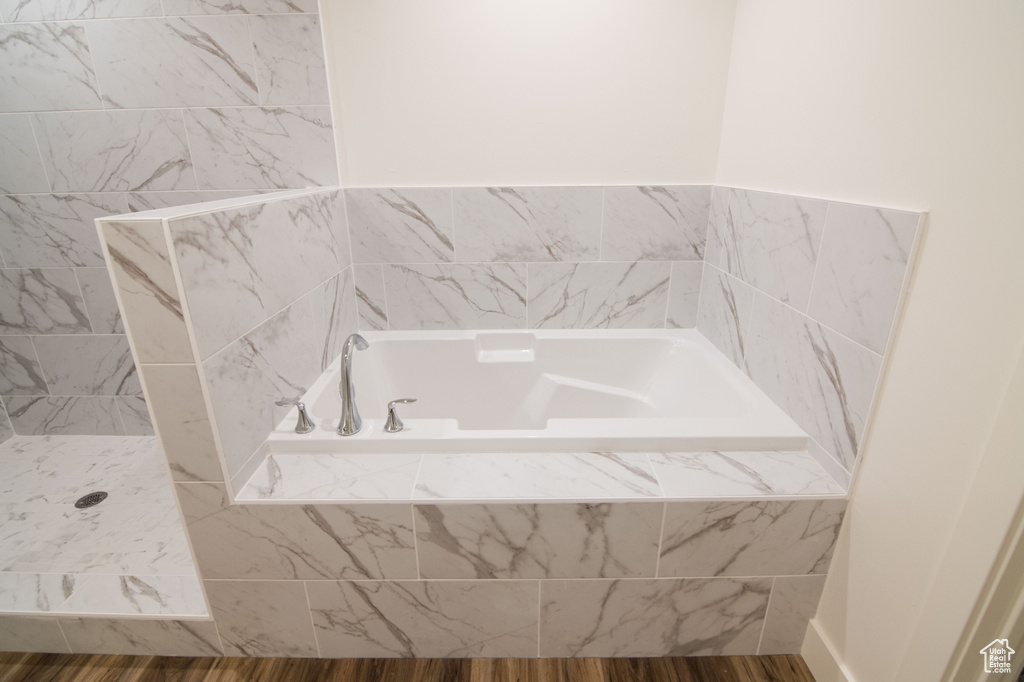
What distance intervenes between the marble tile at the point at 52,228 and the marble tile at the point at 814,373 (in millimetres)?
2377

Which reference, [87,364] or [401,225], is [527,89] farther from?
[87,364]

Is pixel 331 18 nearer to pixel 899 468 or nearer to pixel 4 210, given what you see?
pixel 4 210

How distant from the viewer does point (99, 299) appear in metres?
2.02

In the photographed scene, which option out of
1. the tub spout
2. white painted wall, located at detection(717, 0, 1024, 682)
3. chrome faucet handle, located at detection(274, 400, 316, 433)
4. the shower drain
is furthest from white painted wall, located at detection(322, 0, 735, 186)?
the shower drain

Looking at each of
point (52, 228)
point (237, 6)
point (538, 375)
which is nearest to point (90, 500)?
point (52, 228)

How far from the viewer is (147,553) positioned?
5.08 ft

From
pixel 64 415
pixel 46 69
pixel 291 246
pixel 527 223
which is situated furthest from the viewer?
pixel 64 415

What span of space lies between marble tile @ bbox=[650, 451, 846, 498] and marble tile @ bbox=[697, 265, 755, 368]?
1.67 ft

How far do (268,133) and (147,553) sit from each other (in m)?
1.47

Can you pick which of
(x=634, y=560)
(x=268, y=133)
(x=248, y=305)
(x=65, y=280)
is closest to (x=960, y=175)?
(x=634, y=560)

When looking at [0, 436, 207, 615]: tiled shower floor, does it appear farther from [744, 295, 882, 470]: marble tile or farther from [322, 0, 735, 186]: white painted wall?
[744, 295, 882, 470]: marble tile

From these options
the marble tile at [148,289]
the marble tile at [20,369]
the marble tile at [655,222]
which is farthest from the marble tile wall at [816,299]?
the marble tile at [20,369]

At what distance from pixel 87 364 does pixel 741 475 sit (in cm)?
254

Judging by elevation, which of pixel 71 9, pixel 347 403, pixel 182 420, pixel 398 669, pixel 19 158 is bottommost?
pixel 398 669
